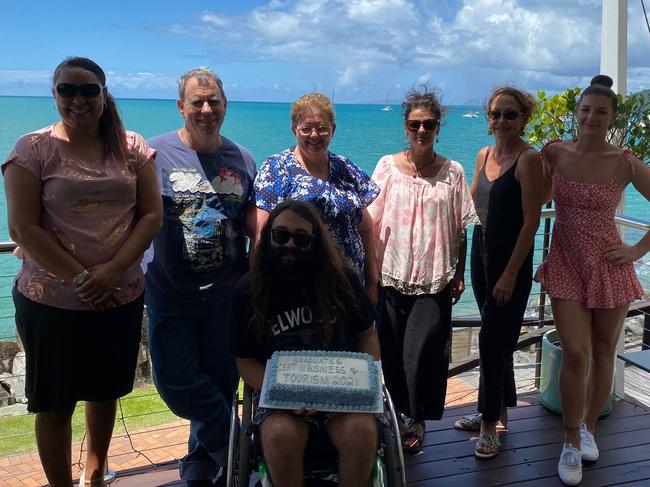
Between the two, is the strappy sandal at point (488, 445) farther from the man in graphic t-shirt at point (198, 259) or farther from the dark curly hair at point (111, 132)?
the dark curly hair at point (111, 132)

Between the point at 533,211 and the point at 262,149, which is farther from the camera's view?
the point at 262,149

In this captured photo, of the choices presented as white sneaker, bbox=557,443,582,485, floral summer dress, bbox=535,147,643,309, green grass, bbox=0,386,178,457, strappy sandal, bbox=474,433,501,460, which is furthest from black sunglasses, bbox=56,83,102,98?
green grass, bbox=0,386,178,457

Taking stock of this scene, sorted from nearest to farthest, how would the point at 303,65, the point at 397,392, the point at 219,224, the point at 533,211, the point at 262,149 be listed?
the point at 219,224, the point at 533,211, the point at 397,392, the point at 262,149, the point at 303,65

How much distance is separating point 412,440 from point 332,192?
1337 millimetres

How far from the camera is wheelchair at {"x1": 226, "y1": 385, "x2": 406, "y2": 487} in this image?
6.58 ft

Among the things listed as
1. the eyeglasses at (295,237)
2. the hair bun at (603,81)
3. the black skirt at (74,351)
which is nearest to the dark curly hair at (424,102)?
the hair bun at (603,81)

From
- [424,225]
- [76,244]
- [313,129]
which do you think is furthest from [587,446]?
[76,244]

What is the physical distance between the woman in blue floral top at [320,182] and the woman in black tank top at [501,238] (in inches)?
22.4

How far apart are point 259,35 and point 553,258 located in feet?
299

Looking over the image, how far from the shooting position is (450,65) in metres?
96.8

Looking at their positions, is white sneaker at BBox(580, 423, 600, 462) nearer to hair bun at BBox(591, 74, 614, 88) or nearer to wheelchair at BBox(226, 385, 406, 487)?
wheelchair at BBox(226, 385, 406, 487)

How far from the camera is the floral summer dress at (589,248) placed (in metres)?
2.79

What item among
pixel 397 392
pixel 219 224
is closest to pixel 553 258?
pixel 397 392

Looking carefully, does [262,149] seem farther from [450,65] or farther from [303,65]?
[450,65]
